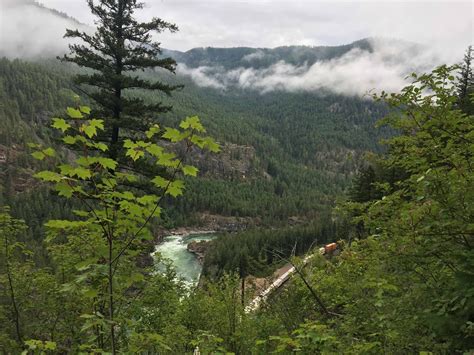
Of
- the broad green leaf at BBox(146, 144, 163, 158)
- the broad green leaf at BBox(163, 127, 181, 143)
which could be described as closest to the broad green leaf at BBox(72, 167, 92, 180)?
the broad green leaf at BBox(146, 144, 163, 158)

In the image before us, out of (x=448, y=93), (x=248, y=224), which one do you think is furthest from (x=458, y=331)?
(x=248, y=224)

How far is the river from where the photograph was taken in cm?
9253

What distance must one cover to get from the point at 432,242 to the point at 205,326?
1015 cm

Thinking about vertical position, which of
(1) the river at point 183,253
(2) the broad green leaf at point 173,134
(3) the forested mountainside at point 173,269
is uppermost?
(2) the broad green leaf at point 173,134

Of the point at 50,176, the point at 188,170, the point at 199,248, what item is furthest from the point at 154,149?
the point at 199,248

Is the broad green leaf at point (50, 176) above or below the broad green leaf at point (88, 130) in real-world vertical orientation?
below

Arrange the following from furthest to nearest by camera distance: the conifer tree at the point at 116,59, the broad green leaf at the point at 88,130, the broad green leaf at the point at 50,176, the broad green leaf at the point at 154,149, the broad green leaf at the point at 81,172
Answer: the conifer tree at the point at 116,59
the broad green leaf at the point at 154,149
the broad green leaf at the point at 88,130
the broad green leaf at the point at 81,172
the broad green leaf at the point at 50,176

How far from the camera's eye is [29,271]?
33.8ft

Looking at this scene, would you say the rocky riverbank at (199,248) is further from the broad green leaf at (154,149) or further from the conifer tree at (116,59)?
the broad green leaf at (154,149)

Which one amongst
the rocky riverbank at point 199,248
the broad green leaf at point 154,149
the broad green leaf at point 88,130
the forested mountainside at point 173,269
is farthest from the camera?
the rocky riverbank at point 199,248

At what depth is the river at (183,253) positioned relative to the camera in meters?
92.5

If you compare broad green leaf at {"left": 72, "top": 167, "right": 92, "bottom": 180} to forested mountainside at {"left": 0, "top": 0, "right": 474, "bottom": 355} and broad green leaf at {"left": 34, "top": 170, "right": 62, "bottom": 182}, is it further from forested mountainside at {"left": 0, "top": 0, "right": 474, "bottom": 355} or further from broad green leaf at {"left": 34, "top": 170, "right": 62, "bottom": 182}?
broad green leaf at {"left": 34, "top": 170, "right": 62, "bottom": 182}


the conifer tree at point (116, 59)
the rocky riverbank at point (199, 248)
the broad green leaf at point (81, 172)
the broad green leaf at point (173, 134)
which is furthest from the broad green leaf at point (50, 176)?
the rocky riverbank at point (199, 248)

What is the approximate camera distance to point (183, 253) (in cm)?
11669
